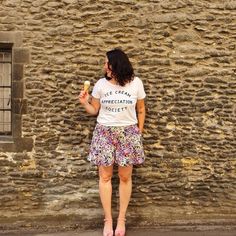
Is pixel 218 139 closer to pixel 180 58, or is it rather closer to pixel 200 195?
pixel 200 195

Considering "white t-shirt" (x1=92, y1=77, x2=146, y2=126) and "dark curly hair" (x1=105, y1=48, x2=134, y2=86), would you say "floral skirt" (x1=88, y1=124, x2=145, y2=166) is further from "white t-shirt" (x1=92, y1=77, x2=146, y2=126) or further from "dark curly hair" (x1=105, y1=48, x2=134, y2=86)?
"dark curly hair" (x1=105, y1=48, x2=134, y2=86)

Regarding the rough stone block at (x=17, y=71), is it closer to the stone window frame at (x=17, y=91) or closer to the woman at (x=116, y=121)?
the stone window frame at (x=17, y=91)

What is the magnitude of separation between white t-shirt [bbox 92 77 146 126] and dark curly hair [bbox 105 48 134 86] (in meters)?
0.09

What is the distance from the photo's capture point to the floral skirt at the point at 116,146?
4703mm

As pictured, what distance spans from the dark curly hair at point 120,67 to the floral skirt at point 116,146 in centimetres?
54

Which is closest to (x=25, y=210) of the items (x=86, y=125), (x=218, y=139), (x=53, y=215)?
(x=53, y=215)

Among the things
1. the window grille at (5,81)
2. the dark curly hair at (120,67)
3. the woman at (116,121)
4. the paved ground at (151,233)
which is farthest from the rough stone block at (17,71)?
the paved ground at (151,233)

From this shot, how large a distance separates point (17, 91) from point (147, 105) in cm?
173

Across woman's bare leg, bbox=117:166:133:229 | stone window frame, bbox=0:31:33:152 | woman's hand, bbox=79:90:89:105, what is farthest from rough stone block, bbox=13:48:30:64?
woman's bare leg, bbox=117:166:133:229

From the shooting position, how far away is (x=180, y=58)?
18.5 ft

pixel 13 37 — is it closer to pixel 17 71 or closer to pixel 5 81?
pixel 17 71

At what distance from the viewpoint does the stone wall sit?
5539mm

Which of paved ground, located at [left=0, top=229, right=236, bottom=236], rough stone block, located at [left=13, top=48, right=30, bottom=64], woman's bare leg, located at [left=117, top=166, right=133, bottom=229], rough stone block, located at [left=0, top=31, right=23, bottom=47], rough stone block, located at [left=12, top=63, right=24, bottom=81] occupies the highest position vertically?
rough stone block, located at [left=0, top=31, right=23, bottom=47]

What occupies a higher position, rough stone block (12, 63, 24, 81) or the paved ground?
rough stone block (12, 63, 24, 81)
